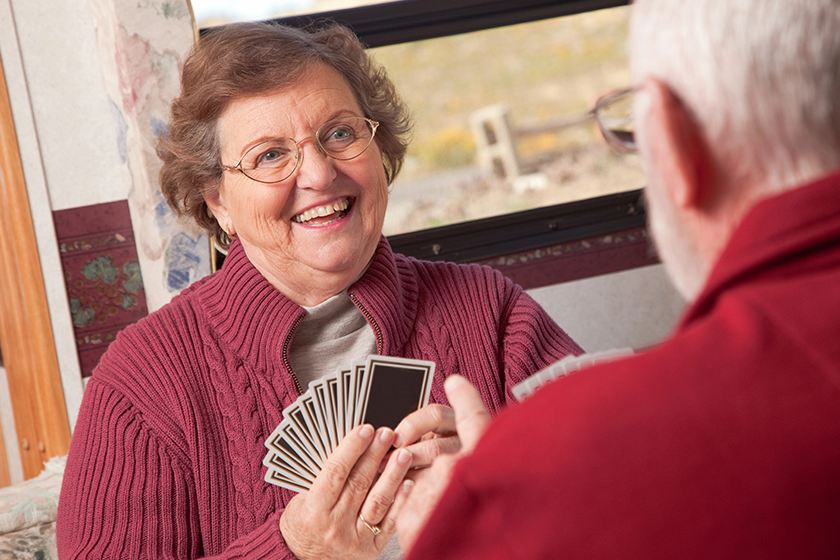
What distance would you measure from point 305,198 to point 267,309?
26 cm

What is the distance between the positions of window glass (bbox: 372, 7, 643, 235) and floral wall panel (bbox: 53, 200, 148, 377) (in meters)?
1.09

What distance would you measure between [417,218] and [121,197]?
122cm

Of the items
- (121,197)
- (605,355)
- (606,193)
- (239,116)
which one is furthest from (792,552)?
(606,193)

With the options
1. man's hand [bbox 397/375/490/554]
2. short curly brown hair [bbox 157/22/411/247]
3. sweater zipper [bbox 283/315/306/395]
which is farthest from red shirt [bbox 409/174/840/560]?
short curly brown hair [bbox 157/22/411/247]

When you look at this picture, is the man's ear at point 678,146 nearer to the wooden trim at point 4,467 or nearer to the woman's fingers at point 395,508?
the woman's fingers at point 395,508

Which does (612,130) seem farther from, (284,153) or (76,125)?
(76,125)

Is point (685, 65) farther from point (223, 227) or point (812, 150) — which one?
point (223, 227)

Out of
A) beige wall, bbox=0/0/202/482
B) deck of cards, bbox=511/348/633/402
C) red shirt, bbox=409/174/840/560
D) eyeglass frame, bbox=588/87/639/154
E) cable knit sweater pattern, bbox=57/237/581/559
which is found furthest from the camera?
beige wall, bbox=0/0/202/482

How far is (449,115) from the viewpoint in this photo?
3.42 meters

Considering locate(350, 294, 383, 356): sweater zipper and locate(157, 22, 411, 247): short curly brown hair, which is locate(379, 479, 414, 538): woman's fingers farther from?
locate(157, 22, 411, 247): short curly brown hair

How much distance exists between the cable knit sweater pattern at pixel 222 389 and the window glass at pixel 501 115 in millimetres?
1523

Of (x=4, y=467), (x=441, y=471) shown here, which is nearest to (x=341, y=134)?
(x=441, y=471)

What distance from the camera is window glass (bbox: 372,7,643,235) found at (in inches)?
134

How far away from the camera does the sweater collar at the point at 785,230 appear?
61 centimetres
